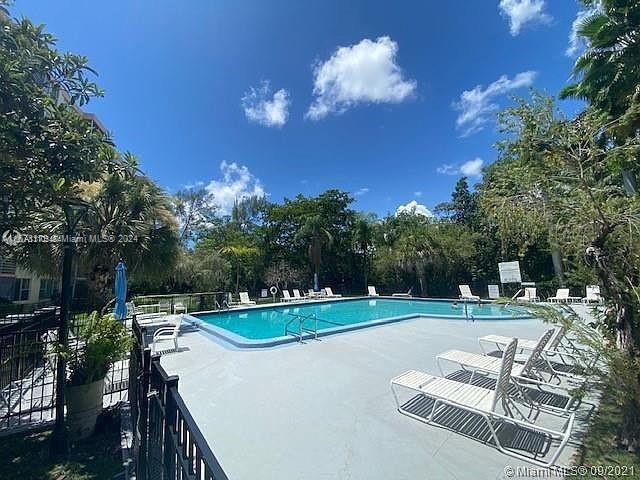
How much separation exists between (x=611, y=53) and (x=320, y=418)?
15.3 metres

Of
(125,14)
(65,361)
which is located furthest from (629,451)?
(125,14)

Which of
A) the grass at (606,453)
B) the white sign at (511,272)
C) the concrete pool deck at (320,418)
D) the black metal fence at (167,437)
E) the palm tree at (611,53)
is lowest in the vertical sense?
the grass at (606,453)

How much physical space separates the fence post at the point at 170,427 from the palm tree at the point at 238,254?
23827 millimetres

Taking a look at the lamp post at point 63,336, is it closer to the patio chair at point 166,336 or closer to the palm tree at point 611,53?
the patio chair at point 166,336

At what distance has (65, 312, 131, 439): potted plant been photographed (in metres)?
3.60

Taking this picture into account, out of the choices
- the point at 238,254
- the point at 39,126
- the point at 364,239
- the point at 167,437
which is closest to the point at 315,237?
the point at 364,239

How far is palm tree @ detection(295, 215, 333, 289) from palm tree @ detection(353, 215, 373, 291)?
8.44 feet

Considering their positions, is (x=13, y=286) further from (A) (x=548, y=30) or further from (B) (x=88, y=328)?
(A) (x=548, y=30)

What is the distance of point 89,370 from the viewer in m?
3.69

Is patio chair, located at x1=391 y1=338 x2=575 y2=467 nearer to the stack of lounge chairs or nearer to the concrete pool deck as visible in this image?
the stack of lounge chairs

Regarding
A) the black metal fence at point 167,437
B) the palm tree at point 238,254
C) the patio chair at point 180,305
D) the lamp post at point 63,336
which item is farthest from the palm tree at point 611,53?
the palm tree at point 238,254

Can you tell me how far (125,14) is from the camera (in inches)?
321

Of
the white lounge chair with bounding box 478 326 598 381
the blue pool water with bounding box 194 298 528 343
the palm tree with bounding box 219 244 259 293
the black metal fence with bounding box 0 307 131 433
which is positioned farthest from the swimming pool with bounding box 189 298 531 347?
the palm tree with bounding box 219 244 259 293

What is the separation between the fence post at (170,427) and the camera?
1614 mm
